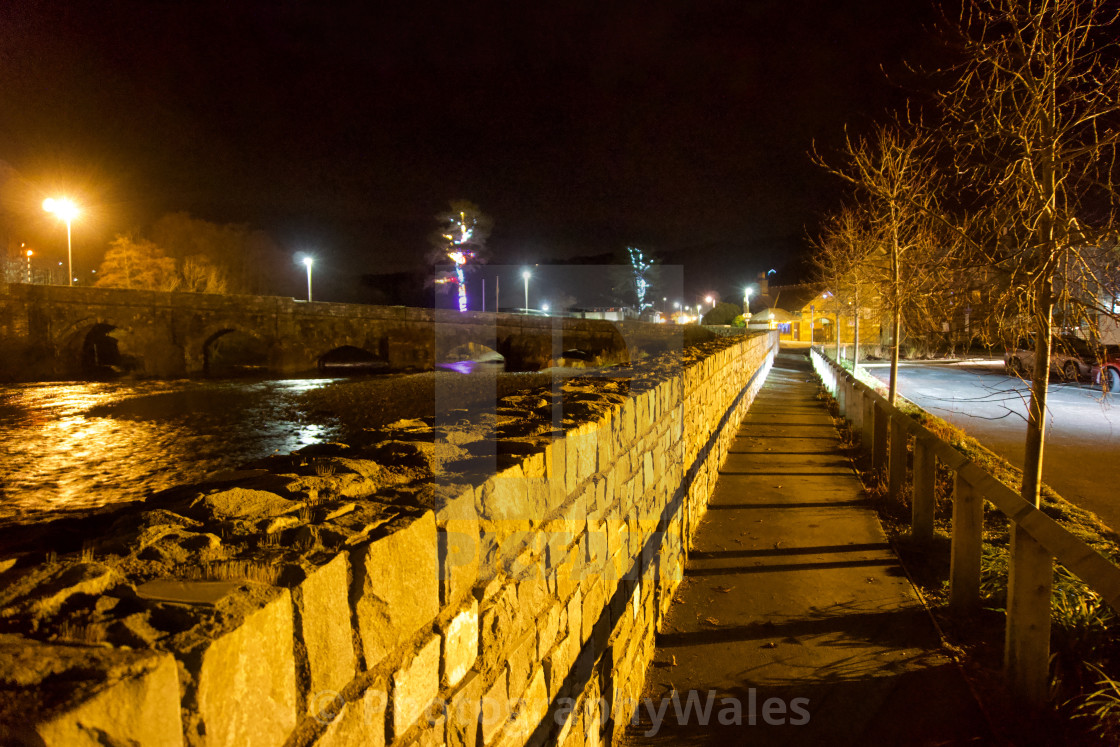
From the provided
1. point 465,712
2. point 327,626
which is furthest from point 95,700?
point 465,712

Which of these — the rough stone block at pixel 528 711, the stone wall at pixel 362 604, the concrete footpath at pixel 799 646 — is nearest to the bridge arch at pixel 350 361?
the concrete footpath at pixel 799 646

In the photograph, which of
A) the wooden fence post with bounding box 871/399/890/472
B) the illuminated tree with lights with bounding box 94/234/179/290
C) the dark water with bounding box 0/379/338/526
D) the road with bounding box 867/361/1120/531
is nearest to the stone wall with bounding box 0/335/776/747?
the road with bounding box 867/361/1120/531

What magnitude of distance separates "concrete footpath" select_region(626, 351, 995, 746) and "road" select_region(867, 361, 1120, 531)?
63.2 inches

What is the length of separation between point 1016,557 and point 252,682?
370 cm

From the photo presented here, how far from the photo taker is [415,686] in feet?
5.04

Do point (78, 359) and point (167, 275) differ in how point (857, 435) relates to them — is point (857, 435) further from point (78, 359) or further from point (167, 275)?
point (167, 275)

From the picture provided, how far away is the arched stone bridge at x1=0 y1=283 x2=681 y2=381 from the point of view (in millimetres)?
26062

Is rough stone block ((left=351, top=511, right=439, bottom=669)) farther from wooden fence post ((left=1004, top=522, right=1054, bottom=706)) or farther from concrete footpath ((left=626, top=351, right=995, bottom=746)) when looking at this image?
wooden fence post ((left=1004, top=522, right=1054, bottom=706))

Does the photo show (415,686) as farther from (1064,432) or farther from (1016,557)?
(1064,432)

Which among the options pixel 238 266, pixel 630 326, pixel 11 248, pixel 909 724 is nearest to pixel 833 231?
pixel 630 326

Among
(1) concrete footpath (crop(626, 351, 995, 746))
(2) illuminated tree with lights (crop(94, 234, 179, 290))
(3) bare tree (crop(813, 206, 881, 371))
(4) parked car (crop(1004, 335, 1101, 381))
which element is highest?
(2) illuminated tree with lights (crop(94, 234, 179, 290))

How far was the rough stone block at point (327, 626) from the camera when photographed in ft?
3.94

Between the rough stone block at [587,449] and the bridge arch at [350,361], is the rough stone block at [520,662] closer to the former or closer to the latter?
the rough stone block at [587,449]

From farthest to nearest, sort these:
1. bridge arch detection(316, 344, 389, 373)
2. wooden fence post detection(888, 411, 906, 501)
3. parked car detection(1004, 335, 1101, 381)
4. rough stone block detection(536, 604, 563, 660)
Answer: bridge arch detection(316, 344, 389, 373) < wooden fence post detection(888, 411, 906, 501) < parked car detection(1004, 335, 1101, 381) < rough stone block detection(536, 604, 563, 660)
